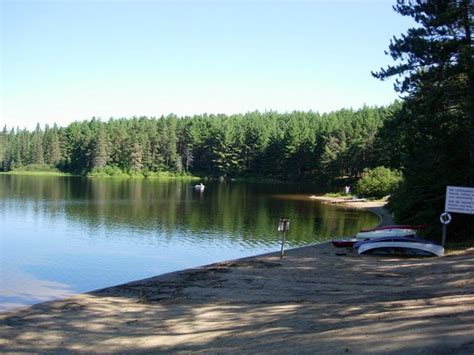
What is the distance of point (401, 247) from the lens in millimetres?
22109

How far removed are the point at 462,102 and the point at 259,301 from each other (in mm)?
14059

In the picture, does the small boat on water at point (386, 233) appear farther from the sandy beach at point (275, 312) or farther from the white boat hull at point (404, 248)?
the sandy beach at point (275, 312)

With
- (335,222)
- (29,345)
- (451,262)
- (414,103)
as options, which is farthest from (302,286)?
(335,222)

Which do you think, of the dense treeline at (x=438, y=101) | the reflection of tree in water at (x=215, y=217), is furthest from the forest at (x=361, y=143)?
the reflection of tree in water at (x=215, y=217)

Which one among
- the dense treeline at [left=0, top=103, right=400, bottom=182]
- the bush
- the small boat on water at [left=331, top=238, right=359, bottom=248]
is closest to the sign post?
the small boat on water at [left=331, top=238, right=359, bottom=248]

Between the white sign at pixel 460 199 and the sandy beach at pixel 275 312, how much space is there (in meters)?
2.14

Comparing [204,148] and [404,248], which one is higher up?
[204,148]

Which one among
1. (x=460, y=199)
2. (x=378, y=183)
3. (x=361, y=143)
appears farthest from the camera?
(x=361, y=143)

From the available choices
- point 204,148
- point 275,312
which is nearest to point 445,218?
point 275,312

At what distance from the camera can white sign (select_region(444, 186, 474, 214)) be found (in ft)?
69.4

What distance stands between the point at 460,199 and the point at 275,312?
38.8 feet

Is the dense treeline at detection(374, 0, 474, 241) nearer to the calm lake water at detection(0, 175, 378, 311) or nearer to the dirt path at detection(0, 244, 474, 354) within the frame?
the dirt path at detection(0, 244, 474, 354)

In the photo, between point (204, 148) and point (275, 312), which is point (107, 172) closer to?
point (204, 148)

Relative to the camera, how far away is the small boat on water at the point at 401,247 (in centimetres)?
2112
